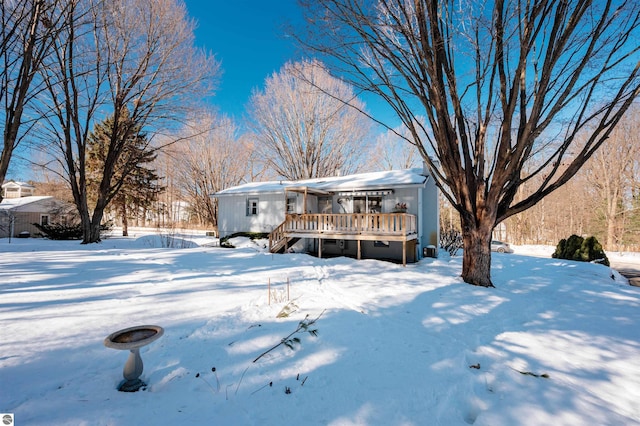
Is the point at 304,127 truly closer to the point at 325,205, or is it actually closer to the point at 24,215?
the point at 325,205

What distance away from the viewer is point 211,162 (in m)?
25.0

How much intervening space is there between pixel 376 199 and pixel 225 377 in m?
11.4

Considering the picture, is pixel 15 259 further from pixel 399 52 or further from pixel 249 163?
pixel 249 163

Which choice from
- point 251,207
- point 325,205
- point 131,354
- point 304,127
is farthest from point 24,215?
point 131,354

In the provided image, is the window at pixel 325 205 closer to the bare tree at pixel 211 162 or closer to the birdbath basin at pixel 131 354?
the birdbath basin at pixel 131 354

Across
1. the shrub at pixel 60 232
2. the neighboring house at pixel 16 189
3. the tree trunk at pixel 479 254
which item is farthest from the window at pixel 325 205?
the neighboring house at pixel 16 189

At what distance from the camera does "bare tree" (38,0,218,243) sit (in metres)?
12.5

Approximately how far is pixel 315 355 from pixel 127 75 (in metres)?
16.6

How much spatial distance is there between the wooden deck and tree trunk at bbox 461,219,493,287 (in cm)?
292

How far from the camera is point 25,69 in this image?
6.58 metres

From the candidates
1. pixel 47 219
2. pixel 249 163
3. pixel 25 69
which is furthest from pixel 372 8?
pixel 47 219

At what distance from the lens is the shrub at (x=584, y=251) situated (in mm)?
11797

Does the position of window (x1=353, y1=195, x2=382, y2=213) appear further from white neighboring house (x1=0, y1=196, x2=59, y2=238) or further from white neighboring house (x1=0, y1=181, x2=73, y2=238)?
white neighboring house (x1=0, y1=196, x2=59, y2=238)

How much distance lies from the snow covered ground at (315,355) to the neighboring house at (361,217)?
5054 millimetres
